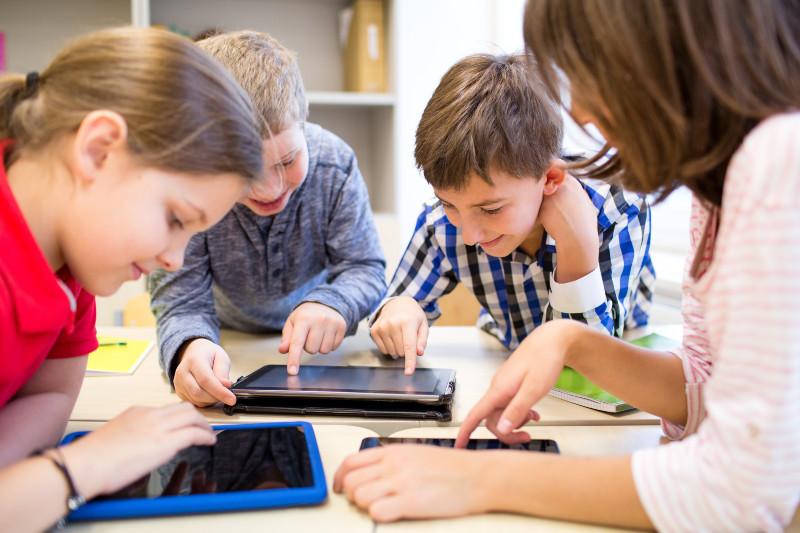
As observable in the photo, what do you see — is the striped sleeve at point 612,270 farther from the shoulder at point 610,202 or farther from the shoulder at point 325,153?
the shoulder at point 325,153

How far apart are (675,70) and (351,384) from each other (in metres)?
0.58

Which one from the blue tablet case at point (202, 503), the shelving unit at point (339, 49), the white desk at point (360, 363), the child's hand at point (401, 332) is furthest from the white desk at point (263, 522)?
the shelving unit at point (339, 49)

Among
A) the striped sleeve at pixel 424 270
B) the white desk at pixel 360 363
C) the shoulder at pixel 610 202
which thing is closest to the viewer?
the white desk at pixel 360 363

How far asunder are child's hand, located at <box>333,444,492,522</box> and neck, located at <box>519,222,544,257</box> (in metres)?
0.72

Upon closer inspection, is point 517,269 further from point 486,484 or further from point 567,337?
point 486,484

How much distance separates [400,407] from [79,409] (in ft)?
1.47

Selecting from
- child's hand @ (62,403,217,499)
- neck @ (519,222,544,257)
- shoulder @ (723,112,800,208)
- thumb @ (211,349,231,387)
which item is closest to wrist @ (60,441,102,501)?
child's hand @ (62,403,217,499)

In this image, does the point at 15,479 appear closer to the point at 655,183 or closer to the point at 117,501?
the point at 117,501

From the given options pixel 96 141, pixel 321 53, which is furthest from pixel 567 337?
pixel 321 53

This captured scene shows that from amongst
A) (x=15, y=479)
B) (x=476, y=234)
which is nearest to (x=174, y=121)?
(x=15, y=479)

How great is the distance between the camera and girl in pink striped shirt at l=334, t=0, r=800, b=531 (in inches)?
21.0

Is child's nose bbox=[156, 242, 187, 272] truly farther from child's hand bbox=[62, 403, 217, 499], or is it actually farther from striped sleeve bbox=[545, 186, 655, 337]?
striped sleeve bbox=[545, 186, 655, 337]

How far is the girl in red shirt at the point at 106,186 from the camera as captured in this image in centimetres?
67

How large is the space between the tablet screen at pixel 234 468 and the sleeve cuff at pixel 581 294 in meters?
0.55
